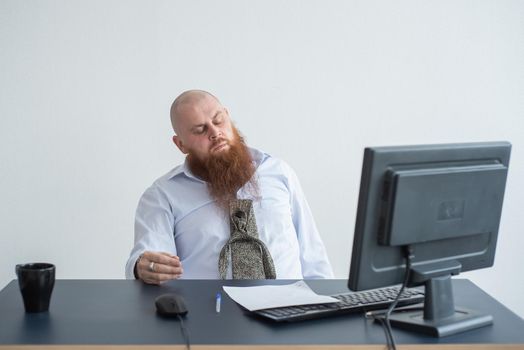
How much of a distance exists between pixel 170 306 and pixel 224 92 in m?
2.06

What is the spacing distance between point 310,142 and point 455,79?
875 millimetres

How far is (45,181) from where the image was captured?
11.1 ft

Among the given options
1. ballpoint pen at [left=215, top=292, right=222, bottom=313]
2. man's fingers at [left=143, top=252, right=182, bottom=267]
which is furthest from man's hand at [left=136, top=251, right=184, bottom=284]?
ballpoint pen at [left=215, top=292, right=222, bottom=313]

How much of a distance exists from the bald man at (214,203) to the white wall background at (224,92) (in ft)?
2.58

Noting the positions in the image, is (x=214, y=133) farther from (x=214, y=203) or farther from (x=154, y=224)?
(x=154, y=224)

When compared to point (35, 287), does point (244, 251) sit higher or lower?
lower

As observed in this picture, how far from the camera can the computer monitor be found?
4.55 ft

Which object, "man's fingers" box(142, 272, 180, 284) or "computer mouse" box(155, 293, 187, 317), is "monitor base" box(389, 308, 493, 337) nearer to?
"computer mouse" box(155, 293, 187, 317)

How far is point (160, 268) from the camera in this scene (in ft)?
6.13

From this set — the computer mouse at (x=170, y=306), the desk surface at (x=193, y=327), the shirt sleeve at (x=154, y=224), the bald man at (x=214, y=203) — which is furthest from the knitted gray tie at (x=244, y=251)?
the computer mouse at (x=170, y=306)

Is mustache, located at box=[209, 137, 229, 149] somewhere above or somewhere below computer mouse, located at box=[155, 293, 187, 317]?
above

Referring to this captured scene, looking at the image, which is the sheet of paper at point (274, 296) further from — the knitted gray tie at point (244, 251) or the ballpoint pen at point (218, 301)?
the knitted gray tie at point (244, 251)

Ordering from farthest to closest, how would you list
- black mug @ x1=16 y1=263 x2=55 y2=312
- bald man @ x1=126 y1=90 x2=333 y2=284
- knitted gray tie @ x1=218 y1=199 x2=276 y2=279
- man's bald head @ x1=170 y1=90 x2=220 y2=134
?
1. man's bald head @ x1=170 y1=90 x2=220 y2=134
2. bald man @ x1=126 y1=90 x2=333 y2=284
3. knitted gray tie @ x1=218 y1=199 x2=276 y2=279
4. black mug @ x1=16 y1=263 x2=55 y2=312

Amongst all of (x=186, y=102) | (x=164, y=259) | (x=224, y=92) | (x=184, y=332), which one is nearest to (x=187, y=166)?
(x=186, y=102)
